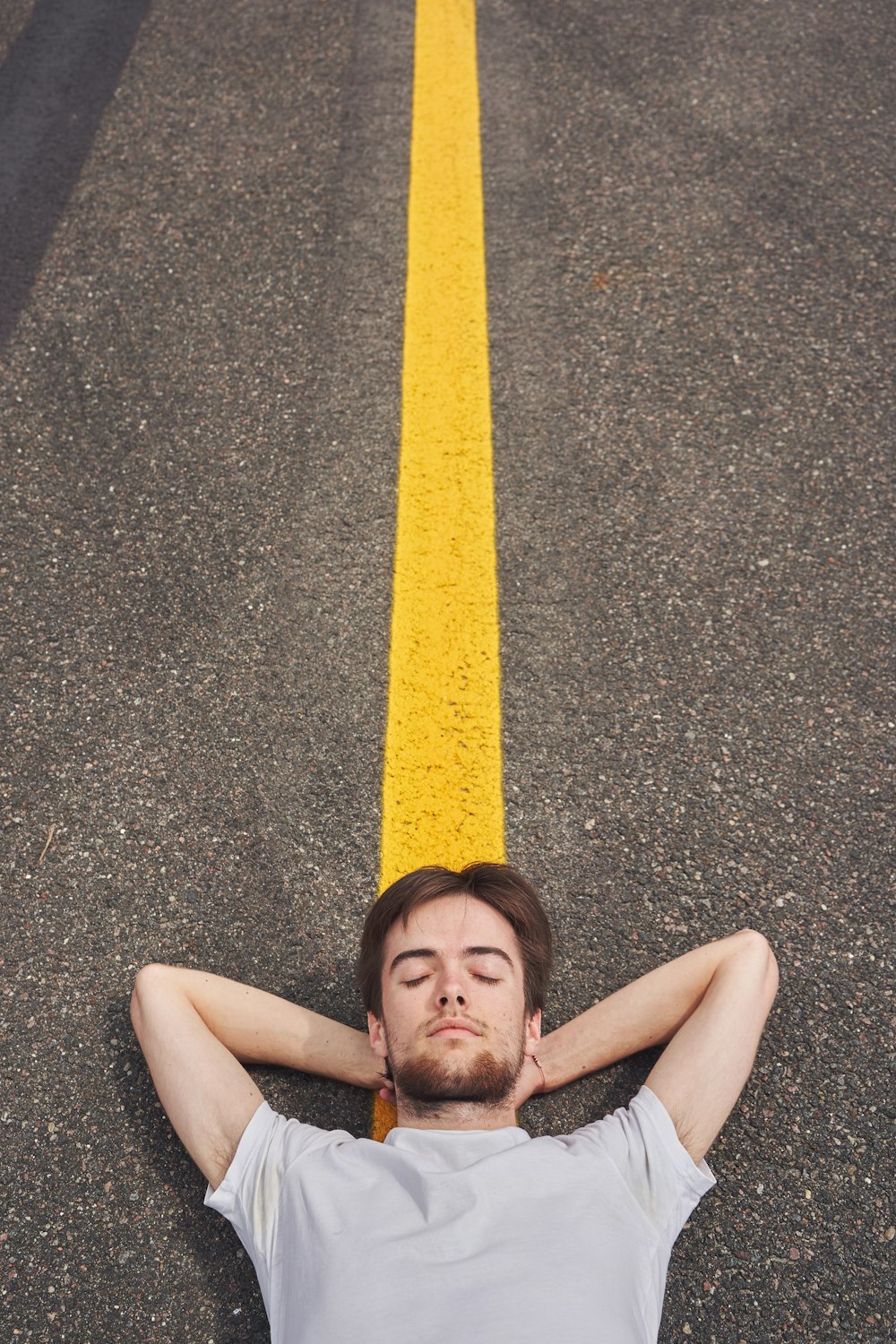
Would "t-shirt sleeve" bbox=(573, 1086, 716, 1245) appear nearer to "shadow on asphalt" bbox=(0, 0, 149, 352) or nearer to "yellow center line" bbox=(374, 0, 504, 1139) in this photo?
"yellow center line" bbox=(374, 0, 504, 1139)

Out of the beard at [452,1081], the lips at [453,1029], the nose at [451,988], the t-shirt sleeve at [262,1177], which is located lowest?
the t-shirt sleeve at [262,1177]

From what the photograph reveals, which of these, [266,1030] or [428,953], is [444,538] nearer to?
[428,953]

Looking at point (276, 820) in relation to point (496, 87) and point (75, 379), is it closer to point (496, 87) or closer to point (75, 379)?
point (75, 379)

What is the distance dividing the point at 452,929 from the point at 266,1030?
0.49 meters

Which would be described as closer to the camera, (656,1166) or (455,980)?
(656,1166)

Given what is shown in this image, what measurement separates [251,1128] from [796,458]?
2.38m

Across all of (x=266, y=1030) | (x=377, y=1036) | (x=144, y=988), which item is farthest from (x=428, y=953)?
(x=144, y=988)

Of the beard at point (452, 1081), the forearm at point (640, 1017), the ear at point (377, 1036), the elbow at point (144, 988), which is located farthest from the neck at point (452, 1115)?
the elbow at point (144, 988)

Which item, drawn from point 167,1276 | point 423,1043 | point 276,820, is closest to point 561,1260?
point 423,1043

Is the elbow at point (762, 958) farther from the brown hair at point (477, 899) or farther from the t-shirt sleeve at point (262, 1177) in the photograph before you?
the t-shirt sleeve at point (262, 1177)

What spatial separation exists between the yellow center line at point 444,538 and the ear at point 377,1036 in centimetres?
20

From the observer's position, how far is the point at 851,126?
12.9 ft

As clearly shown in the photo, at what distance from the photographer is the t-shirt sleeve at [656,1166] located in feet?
6.73

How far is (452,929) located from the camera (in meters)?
2.26
